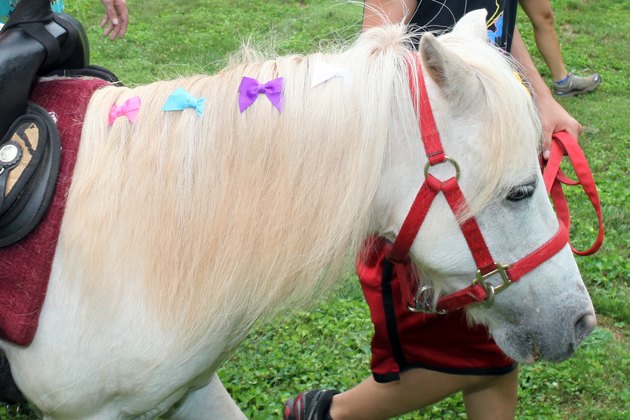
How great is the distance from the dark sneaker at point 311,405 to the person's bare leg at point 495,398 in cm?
56

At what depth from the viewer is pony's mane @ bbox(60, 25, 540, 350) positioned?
1900 mm

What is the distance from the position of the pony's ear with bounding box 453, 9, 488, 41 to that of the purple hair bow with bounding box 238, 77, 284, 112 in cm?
53

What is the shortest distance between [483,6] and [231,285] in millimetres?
1337

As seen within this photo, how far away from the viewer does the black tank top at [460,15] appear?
8.59 ft

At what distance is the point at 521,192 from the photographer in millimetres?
1927

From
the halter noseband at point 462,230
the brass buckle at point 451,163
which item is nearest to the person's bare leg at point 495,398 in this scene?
the halter noseband at point 462,230

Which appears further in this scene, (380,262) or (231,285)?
(380,262)

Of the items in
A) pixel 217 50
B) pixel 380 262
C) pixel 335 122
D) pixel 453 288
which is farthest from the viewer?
pixel 217 50

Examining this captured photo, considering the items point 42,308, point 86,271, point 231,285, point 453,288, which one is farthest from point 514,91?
point 42,308

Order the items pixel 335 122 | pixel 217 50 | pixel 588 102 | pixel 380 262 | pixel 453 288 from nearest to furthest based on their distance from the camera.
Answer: pixel 335 122 < pixel 453 288 < pixel 380 262 < pixel 588 102 < pixel 217 50

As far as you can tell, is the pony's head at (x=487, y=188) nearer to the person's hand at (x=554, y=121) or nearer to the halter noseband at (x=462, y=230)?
the halter noseband at (x=462, y=230)

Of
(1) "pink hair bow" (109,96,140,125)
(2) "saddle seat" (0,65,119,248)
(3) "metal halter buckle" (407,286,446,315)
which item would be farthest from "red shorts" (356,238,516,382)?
(2) "saddle seat" (0,65,119,248)

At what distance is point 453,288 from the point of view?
2.06 m

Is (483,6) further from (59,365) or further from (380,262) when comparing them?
(59,365)
